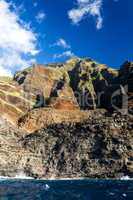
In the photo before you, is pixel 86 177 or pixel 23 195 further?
pixel 86 177

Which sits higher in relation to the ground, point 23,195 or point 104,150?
point 104,150

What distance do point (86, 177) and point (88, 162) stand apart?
8130mm

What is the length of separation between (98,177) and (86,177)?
484 centimetres

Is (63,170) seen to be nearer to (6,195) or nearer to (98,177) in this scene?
(98,177)

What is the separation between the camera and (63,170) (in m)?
195

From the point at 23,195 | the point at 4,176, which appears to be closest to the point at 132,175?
the point at 4,176

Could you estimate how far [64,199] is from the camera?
98.5 m

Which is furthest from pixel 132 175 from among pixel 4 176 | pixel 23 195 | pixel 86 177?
pixel 23 195

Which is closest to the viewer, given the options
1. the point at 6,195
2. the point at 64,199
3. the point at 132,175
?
the point at 64,199

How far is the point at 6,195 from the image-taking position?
10669 cm

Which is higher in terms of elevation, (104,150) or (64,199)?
(104,150)

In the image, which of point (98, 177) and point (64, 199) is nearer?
point (64, 199)

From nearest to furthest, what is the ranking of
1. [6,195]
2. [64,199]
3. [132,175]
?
[64,199]
[6,195]
[132,175]

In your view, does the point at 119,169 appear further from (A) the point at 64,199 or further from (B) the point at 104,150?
(A) the point at 64,199
